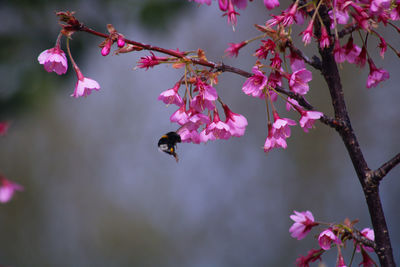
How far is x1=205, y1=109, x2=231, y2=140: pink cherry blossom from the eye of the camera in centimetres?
57

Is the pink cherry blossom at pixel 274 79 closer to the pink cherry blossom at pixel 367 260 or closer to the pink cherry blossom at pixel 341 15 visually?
the pink cherry blossom at pixel 341 15

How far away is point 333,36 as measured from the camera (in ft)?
1.81

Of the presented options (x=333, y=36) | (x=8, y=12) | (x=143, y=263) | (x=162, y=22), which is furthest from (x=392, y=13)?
(x=143, y=263)

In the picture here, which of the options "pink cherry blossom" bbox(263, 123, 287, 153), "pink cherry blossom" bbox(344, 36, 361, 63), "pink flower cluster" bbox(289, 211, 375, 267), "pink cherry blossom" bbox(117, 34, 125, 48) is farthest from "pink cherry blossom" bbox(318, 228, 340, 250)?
"pink cherry blossom" bbox(117, 34, 125, 48)

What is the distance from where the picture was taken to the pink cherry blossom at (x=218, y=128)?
57cm

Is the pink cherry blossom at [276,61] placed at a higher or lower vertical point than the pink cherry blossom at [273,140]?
higher

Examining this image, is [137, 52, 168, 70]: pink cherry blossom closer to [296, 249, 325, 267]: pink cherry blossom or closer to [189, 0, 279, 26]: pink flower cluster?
[189, 0, 279, 26]: pink flower cluster

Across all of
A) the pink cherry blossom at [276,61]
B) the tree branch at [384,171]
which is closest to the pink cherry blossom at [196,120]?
the pink cherry blossom at [276,61]

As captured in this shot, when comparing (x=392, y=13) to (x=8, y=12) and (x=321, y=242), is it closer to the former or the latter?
(x=321, y=242)

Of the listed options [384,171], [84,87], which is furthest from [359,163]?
[84,87]

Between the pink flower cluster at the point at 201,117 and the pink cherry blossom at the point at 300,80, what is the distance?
0.09 metres

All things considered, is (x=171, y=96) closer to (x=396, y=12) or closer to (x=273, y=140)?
(x=273, y=140)

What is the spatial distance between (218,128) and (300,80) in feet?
0.38

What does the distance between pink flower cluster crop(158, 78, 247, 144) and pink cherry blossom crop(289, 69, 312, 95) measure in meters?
0.09
